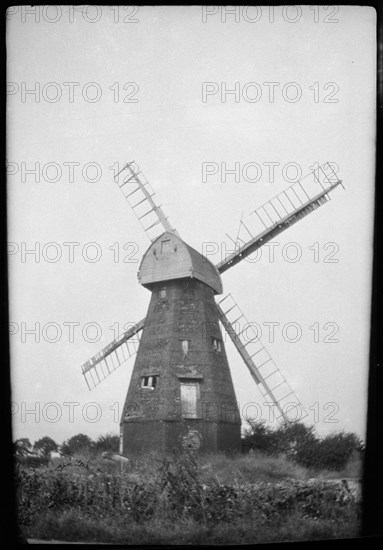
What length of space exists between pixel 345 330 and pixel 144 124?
2691 millimetres

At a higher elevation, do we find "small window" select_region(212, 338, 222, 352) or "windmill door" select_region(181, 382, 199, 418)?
"small window" select_region(212, 338, 222, 352)

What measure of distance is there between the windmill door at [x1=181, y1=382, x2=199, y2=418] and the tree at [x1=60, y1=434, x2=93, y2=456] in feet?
3.16

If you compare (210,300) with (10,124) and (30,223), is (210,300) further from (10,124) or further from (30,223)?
(10,124)

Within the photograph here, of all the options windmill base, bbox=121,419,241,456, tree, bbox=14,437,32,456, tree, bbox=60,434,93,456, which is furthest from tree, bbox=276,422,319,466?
tree, bbox=14,437,32,456

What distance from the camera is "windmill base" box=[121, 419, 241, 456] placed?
802cm

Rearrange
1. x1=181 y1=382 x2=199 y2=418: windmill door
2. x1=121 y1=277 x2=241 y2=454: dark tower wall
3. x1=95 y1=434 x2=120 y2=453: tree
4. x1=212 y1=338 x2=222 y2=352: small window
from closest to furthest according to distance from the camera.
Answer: x1=95 y1=434 x2=120 y2=453: tree
x1=121 y1=277 x2=241 y2=454: dark tower wall
x1=181 y1=382 x2=199 y2=418: windmill door
x1=212 y1=338 x2=222 y2=352: small window

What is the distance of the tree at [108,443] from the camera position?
796 centimetres

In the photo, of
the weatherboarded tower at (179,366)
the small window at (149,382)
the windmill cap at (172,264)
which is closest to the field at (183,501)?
the weatherboarded tower at (179,366)

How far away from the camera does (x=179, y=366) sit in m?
8.46

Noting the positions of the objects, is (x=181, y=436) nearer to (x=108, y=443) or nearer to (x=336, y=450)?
(x=108, y=443)

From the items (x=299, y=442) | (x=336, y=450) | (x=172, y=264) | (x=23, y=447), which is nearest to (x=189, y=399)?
(x=299, y=442)

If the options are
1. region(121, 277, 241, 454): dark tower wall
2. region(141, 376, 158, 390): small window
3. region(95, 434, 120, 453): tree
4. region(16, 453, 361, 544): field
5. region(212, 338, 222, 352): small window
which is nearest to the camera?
region(16, 453, 361, 544): field

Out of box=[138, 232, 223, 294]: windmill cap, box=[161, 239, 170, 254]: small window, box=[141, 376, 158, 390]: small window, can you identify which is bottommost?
box=[141, 376, 158, 390]: small window

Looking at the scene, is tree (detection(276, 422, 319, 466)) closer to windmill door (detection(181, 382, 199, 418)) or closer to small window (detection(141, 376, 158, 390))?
windmill door (detection(181, 382, 199, 418))
